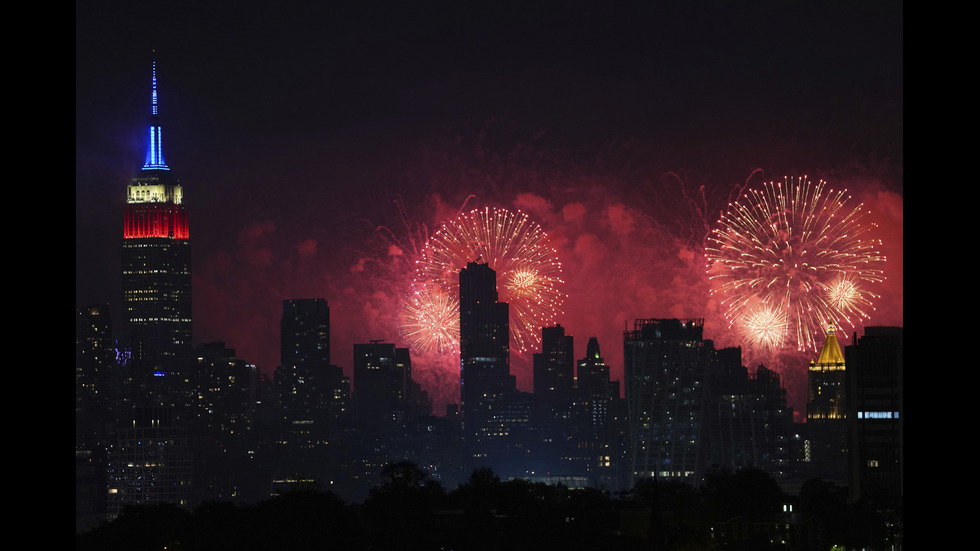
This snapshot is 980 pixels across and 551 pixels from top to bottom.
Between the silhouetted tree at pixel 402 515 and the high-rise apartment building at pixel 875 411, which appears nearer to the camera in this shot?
the silhouetted tree at pixel 402 515

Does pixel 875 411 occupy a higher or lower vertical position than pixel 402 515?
higher

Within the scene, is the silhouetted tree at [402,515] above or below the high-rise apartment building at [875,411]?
below

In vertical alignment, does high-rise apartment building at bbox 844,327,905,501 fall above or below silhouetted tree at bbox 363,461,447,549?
above

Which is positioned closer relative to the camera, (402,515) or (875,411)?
(402,515)

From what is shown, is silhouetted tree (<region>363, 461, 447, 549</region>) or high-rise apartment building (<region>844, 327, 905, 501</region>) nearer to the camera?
silhouetted tree (<region>363, 461, 447, 549</region>)
